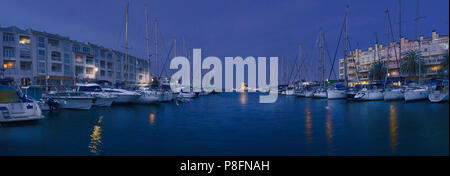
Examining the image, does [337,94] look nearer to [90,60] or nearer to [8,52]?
[90,60]

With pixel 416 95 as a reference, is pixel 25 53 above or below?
above

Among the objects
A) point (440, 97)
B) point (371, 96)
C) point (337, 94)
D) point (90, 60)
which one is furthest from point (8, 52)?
point (371, 96)

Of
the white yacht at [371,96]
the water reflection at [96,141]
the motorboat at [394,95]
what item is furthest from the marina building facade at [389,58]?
the water reflection at [96,141]

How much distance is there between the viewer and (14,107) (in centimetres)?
1658

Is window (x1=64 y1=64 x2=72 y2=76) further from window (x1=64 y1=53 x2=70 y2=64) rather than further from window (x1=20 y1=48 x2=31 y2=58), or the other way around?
window (x1=20 y1=48 x2=31 y2=58)

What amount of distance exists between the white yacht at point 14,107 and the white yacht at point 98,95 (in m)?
12.0

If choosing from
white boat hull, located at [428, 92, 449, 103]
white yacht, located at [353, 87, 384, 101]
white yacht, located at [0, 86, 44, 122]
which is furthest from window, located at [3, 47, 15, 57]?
white yacht, located at [353, 87, 384, 101]

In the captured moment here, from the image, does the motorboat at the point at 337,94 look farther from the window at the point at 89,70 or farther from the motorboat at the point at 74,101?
the window at the point at 89,70

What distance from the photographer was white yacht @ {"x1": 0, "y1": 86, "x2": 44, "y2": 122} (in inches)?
640

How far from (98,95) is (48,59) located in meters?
29.5

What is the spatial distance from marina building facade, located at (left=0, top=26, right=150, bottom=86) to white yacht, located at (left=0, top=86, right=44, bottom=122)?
17.6 meters

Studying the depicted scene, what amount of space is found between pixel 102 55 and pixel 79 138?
63.3 metres
